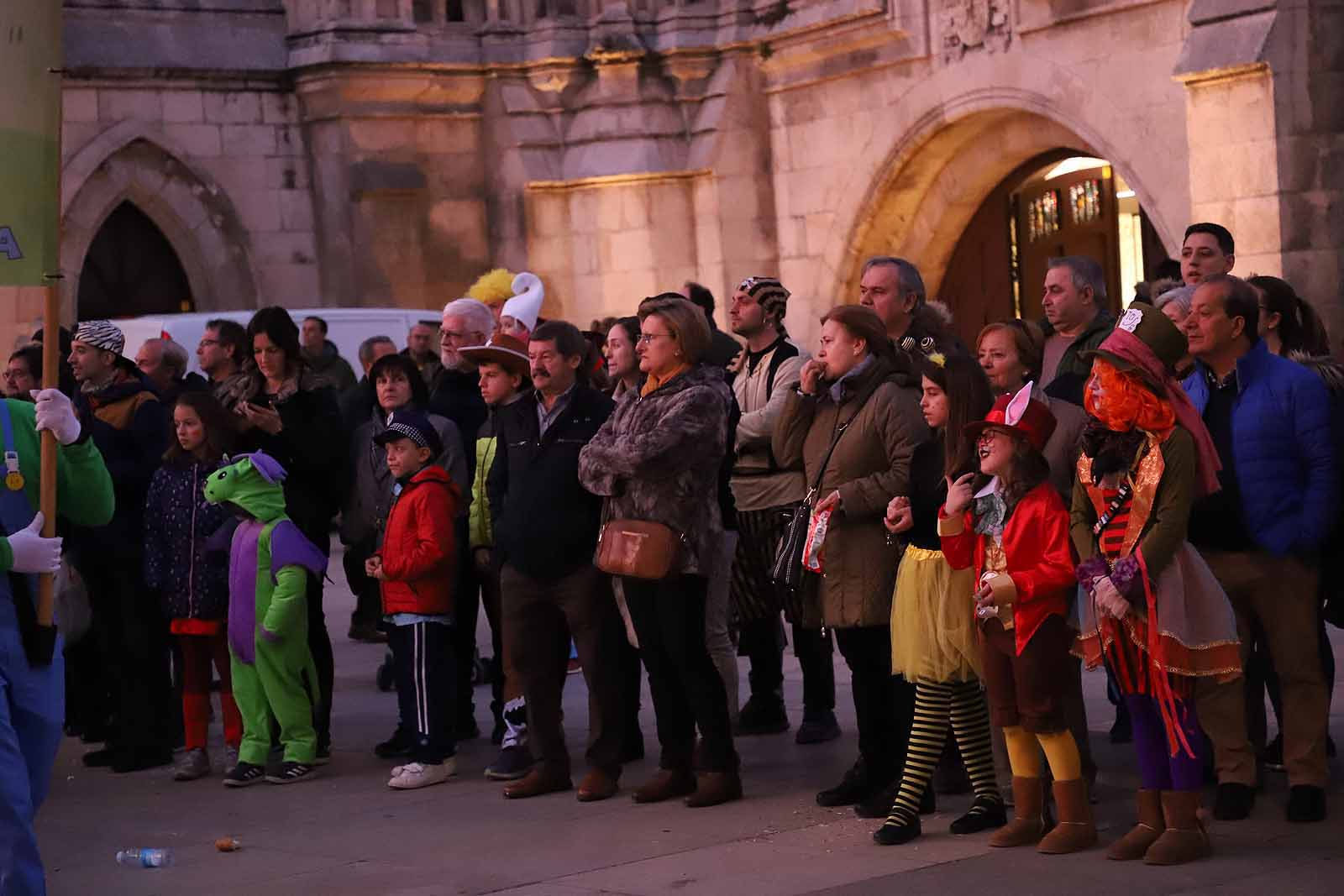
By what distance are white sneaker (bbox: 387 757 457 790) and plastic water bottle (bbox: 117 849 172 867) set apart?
128 centimetres

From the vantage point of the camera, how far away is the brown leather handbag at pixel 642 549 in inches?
316

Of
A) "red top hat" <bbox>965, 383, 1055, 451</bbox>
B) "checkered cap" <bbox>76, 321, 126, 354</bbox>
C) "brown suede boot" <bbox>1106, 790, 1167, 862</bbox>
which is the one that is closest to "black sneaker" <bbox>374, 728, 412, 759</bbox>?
"checkered cap" <bbox>76, 321, 126, 354</bbox>

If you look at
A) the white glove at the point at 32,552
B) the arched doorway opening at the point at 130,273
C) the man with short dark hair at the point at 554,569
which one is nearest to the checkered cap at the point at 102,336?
the man with short dark hair at the point at 554,569

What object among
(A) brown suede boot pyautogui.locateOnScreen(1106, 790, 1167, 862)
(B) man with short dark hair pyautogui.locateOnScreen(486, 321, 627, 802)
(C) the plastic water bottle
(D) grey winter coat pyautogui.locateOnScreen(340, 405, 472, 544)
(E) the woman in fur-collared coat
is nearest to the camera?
(A) brown suede boot pyautogui.locateOnScreen(1106, 790, 1167, 862)

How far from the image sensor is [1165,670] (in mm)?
6906

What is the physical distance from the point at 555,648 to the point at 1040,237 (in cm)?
1062

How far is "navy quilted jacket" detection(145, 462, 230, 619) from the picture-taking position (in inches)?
369

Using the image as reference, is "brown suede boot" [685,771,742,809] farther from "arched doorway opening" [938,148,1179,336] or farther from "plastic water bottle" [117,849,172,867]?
"arched doorway opening" [938,148,1179,336]

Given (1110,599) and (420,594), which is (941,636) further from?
(420,594)

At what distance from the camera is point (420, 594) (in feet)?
29.5

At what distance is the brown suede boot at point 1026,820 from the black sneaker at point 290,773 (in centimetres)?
322

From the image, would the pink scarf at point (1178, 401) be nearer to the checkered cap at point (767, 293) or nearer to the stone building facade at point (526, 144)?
the checkered cap at point (767, 293)

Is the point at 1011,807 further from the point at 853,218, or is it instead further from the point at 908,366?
the point at 853,218

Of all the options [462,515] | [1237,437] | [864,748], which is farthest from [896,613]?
[462,515]
